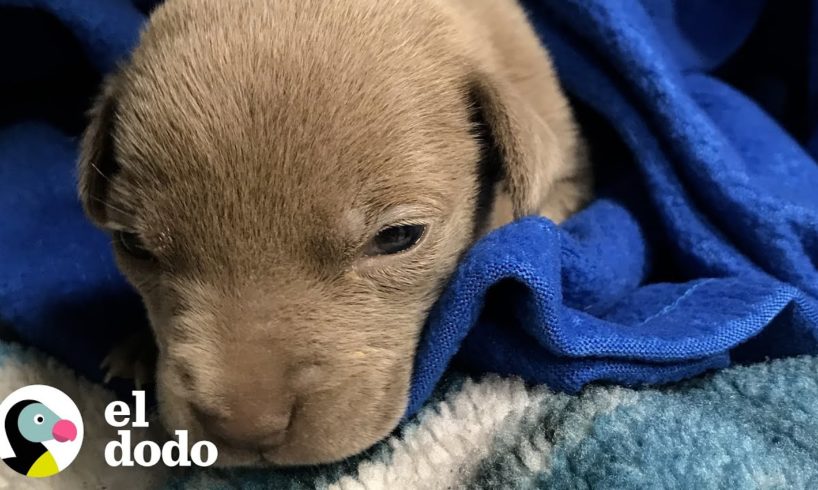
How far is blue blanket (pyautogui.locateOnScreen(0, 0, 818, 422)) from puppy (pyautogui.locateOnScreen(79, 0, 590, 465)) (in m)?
0.10

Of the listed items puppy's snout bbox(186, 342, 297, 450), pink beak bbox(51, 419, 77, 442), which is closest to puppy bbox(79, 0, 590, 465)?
puppy's snout bbox(186, 342, 297, 450)

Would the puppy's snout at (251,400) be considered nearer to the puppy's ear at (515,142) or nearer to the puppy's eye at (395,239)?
the puppy's eye at (395,239)

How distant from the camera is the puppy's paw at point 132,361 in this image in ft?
5.24

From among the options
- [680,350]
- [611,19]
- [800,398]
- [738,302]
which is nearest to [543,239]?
[680,350]

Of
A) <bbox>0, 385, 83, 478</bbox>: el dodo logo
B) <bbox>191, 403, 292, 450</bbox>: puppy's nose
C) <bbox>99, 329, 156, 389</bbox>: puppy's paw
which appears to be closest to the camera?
<bbox>191, 403, 292, 450</bbox>: puppy's nose

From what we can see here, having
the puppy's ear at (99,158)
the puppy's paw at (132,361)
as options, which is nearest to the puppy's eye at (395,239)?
the puppy's ear at (99,158)

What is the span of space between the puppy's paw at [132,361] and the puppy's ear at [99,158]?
0.29 m

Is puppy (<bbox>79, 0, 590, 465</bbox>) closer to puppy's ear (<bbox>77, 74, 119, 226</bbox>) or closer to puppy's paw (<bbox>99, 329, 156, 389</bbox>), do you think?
puppy's ear (<bbox>77, 74, 119, 226</bbox>)

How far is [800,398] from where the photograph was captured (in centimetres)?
134

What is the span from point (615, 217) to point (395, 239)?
0.57 metres

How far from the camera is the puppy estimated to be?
1173mm

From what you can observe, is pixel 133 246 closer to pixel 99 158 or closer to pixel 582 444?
pixel 99 158

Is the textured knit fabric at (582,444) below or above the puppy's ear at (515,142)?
below

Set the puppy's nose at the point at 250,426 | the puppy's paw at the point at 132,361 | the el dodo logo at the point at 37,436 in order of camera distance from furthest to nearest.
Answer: the puppy's paw at the point at 132,361 < the el dodo logo at the point at 37,436 < the puppy's nose at the point at 250,426
